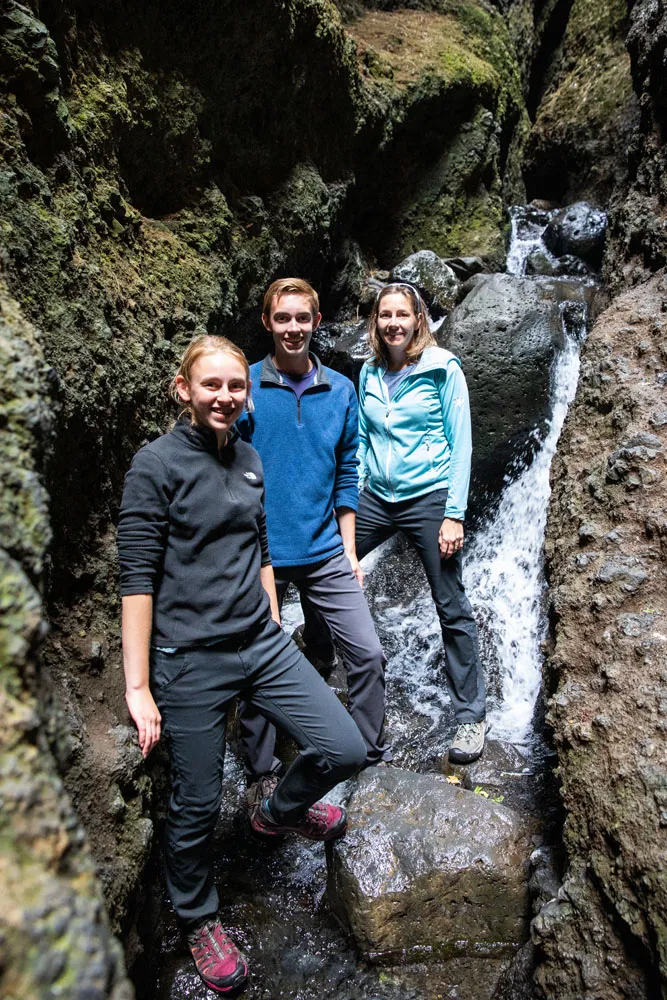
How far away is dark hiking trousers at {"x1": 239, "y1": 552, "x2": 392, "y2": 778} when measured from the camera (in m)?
3.03

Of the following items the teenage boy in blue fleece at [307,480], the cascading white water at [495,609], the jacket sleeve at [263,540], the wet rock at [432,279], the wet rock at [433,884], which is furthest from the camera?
the wet rock at [432,279]

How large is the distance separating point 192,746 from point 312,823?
95cm

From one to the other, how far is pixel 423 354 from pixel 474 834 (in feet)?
7.80

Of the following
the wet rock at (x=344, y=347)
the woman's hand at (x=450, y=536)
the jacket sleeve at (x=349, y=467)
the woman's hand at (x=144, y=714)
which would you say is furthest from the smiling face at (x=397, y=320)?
the wet rock at (x=344, y=347)

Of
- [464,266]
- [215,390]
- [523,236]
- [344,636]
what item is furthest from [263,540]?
[523,236]

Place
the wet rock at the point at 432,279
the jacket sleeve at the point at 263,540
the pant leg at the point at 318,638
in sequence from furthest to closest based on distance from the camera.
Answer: the wet rock at the point at 432,279, the pant leg at the point at 318,638, the jacket sleeve at the point at 263,540

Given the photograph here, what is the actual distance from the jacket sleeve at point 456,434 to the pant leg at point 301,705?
3.96 ft

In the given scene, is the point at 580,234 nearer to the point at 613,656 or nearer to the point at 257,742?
the point at 613,656

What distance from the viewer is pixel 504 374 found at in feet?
18.1

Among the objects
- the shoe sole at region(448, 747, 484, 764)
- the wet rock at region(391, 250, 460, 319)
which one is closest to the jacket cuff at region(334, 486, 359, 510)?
the shoe sole at region(448, 747, 484, 764)

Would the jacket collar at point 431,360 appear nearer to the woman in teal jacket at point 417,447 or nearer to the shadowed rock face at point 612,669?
the woman in teal jacket at point 417,447

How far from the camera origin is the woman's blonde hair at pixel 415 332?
3.31 m

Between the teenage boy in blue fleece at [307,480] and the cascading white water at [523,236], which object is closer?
the teenage boy in blue fleece at [307,480]

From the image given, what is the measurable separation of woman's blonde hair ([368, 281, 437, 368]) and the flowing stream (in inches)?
94.8
